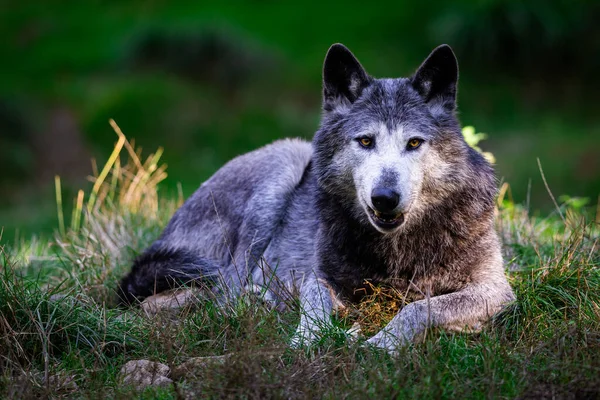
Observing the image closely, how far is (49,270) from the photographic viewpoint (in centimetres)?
613

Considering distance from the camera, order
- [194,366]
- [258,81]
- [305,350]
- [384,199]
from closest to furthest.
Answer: [194,366]
[305,350]
[384,199]
[258,81]

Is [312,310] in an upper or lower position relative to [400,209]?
lower

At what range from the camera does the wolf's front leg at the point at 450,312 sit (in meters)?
4.19

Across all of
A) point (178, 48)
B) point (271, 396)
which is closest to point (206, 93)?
point (178, 48)

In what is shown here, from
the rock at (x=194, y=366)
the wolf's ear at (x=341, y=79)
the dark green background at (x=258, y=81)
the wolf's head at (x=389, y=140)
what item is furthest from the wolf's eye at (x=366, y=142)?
the dark green background at (x=258, y=81)

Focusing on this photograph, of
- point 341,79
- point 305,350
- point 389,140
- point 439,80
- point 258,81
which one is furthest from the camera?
point 258,81

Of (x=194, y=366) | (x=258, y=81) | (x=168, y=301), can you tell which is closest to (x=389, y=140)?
(x=194, y=366)

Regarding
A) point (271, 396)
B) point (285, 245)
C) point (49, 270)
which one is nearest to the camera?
point (271, 396)

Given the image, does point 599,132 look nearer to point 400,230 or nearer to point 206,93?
point 206,93

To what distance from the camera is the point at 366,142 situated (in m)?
4.56

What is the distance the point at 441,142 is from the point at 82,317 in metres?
2.43

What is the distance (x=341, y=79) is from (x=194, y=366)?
2.16 m

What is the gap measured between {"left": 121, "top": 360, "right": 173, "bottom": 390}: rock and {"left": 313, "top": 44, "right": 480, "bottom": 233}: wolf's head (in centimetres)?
147

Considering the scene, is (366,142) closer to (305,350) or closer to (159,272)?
(305,350)
